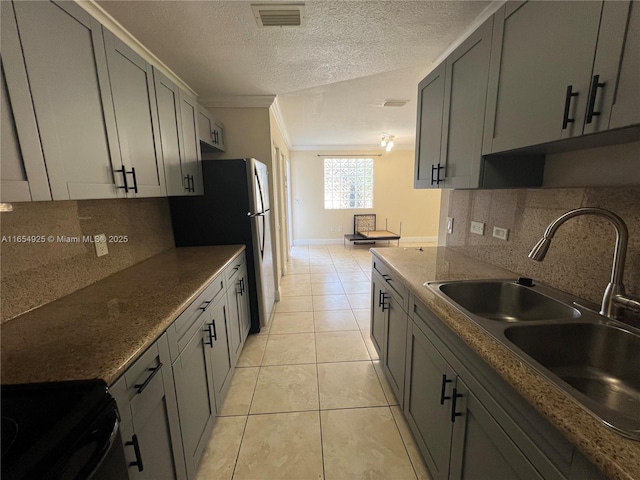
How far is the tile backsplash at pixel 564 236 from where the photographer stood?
101 centimetres

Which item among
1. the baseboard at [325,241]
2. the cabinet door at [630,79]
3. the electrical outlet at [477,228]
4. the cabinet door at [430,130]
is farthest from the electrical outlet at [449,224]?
the baseboard at [325,241]

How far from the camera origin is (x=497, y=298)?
140 centimetres

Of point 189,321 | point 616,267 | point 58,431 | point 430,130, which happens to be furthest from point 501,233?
point 58,431

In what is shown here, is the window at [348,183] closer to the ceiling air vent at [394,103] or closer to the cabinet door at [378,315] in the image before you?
the ceiling air vent at [394,103]

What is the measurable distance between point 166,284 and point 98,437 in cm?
90

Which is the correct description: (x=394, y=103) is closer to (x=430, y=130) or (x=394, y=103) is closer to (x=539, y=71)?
(x=430, y=130)

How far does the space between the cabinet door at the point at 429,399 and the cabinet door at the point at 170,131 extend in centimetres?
179

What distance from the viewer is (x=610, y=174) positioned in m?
1.06

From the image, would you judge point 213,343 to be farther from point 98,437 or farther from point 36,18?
point 36,18

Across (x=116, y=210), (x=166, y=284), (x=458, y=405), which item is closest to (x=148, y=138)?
(x=116, y=210)

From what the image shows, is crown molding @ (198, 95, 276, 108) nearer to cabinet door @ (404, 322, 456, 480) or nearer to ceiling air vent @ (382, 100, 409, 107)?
ceiling air vent @ (382, 100, 409, 107)

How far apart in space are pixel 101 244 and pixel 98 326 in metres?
0.77

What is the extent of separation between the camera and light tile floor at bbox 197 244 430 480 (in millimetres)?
1378

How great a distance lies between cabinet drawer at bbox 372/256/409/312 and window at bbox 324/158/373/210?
4696 mm
